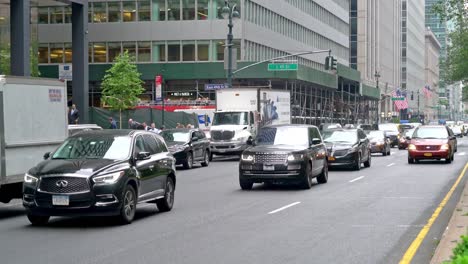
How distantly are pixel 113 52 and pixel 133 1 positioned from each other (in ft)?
15.3

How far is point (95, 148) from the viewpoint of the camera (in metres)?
14.6

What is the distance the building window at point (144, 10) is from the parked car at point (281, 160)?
45.4 m

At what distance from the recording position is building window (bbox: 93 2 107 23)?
219 feet

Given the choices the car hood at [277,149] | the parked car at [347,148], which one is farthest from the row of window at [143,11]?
the car hood at [277,149]

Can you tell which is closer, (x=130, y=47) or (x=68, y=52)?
(x=130, y=47)

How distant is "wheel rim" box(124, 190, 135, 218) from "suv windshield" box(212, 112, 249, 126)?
79.4ft

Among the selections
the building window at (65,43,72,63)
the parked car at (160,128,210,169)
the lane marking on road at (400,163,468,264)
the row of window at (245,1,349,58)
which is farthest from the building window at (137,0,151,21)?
the lane marking on road at (400,163,468,264)

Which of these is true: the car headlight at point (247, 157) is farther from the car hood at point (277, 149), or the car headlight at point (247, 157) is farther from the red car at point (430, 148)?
the red car at point (430, 148)

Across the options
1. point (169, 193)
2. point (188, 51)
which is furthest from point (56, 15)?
point (169, 193)

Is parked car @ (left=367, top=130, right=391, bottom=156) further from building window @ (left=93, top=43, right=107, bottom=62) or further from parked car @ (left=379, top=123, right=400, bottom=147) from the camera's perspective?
building window @ (left=93, top=43, right=107, bottom=62)

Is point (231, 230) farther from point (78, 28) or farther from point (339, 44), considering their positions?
point (339, 44)

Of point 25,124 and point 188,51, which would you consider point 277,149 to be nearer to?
point 25,124

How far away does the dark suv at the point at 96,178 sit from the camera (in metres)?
13.4

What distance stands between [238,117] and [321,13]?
183 feet
